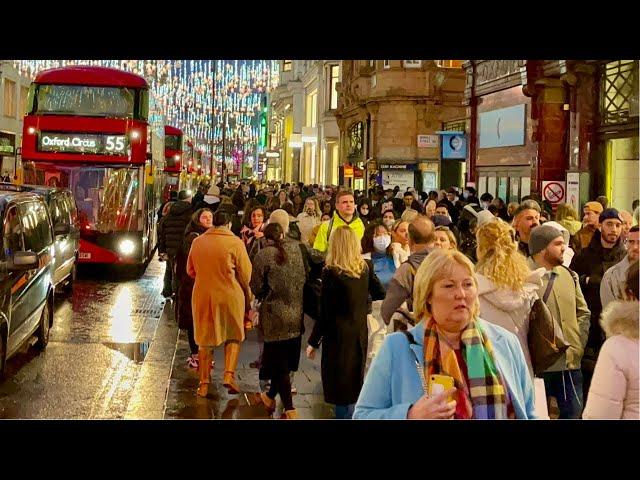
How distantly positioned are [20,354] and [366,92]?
33587 mm

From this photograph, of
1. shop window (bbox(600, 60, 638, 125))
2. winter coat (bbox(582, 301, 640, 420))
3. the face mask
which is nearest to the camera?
winter coat (bbox(582, 301, 640, 420))

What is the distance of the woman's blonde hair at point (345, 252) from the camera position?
829cm

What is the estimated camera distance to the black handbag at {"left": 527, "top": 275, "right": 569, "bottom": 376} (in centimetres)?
627

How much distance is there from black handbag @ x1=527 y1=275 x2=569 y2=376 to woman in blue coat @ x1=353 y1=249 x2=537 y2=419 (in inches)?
76.4

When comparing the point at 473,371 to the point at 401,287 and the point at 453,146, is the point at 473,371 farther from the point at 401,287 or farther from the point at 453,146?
the point at 453,146

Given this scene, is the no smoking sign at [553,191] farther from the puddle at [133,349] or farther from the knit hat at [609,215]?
the knit hat at [609,215]

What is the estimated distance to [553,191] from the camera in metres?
19.8

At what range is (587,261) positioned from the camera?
30.8 feet

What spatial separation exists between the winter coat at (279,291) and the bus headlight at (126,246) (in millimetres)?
11205

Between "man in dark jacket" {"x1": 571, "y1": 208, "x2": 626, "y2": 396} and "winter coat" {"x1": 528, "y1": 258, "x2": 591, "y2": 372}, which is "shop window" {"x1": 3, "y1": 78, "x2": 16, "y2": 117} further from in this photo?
"winter coat" {"x1": 528, "y1": 258, "x2": 591, "y2": 372}

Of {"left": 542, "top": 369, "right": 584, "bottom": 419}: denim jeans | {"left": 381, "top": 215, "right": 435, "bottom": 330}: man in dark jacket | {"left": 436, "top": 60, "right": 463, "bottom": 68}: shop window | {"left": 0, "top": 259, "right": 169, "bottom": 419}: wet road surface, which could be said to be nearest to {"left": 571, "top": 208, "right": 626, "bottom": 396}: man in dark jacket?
{"left": 542, "top": 369, "right": 584, "bottom": 419}: denim jeans

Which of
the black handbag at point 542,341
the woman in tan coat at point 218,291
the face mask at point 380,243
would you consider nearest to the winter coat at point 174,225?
the woman in tan coat at point 218,291
